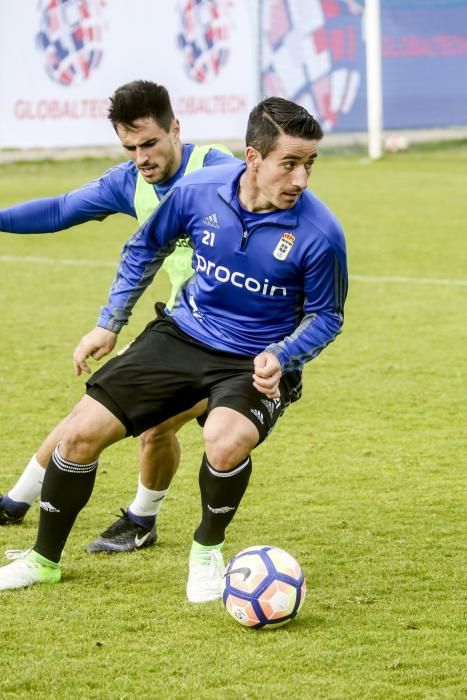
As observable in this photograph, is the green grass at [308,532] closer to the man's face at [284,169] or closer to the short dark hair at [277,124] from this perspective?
the man's face at [284,169]

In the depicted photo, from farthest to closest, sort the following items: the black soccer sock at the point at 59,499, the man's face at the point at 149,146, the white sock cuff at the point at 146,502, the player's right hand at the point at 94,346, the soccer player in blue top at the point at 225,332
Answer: the white sock cuff at the point at 146,502 → the man's face at the point at 149,146 → the player's right hand at the point at 94,346 → the black soccer sock at the point at 59,499 → the soccer player in blue top at the point at 225,332

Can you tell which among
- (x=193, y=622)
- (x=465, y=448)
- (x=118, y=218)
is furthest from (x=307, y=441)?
(x=118, y=218)

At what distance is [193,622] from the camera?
4480 mm

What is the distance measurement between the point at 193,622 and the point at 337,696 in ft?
2.65

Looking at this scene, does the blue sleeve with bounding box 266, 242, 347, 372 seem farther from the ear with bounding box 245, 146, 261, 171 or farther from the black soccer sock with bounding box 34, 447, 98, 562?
the black soccer sock with bounding box 34, 447, 98, 562


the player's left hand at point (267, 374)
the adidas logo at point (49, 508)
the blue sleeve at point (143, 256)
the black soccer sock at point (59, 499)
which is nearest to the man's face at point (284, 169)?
the blue sleeve at point (143, 256)

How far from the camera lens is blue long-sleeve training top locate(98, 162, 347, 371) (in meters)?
4.70

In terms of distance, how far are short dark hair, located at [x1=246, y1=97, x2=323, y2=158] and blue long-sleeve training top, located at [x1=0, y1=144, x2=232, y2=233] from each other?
0.75m

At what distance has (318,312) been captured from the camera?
4.79 m

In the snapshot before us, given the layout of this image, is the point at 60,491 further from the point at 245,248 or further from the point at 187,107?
the point at 187,107

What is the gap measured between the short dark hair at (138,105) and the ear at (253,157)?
0.66 metres

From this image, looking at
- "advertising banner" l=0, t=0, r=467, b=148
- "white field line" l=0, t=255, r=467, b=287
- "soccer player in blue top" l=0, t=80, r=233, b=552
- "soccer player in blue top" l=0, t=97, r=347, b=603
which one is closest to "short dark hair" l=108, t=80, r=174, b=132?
"soccer player in blue top" l=0, t=80, r=233, b=552

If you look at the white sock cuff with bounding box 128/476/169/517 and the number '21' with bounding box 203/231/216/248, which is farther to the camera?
the white sock cuff with bounding box 128/476/169/517

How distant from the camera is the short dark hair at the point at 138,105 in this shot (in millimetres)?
5195
